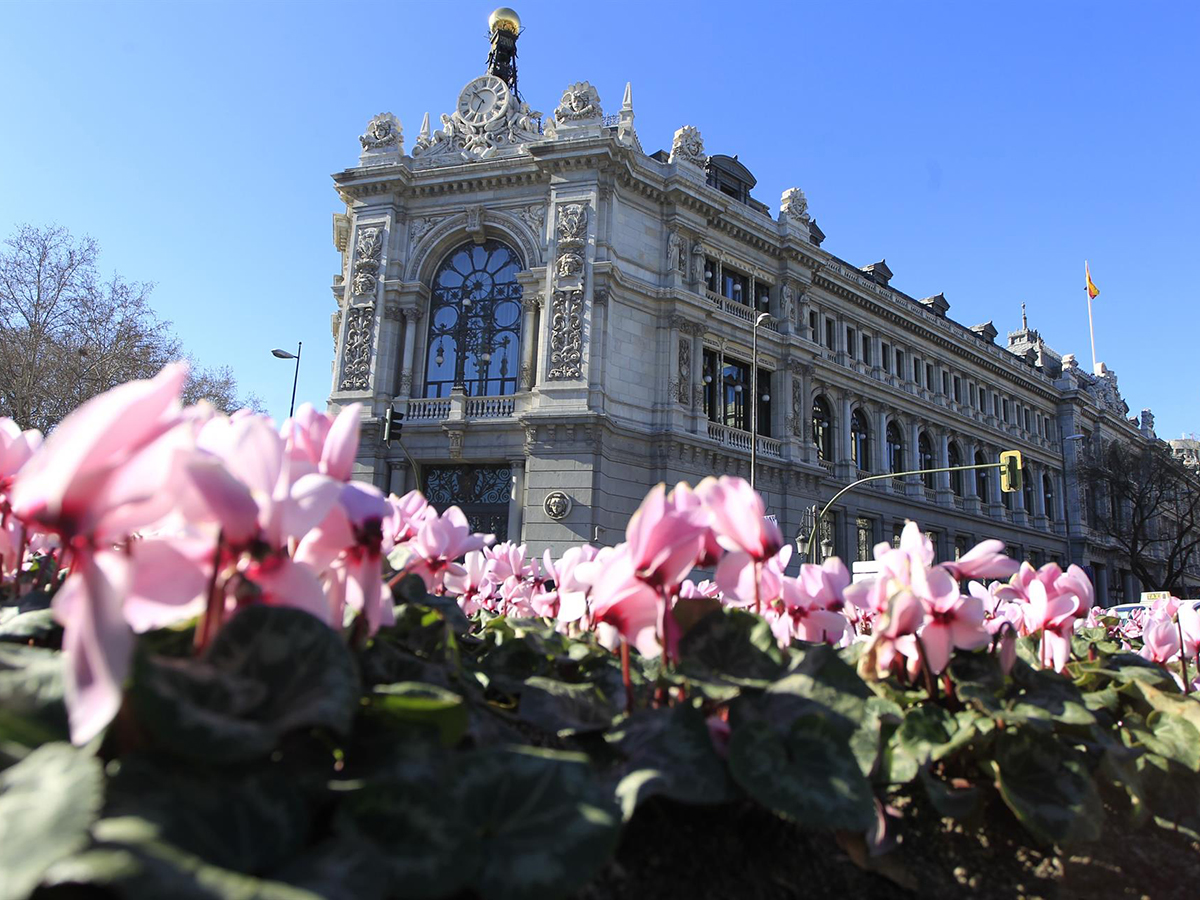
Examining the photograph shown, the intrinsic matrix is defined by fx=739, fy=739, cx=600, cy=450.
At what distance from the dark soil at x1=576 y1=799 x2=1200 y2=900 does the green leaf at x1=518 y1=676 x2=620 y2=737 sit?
0.20m

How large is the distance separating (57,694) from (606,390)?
24.4 m

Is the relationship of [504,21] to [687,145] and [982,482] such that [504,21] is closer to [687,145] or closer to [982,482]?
[687,145]

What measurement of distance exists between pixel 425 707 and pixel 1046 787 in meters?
1.34

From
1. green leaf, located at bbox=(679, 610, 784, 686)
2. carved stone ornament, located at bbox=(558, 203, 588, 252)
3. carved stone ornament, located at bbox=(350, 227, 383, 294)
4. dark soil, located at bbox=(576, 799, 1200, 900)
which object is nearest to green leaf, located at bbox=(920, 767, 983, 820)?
dark soil, located at bbox=(576, 799, 1200, 900)

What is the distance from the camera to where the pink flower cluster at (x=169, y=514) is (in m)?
0.82

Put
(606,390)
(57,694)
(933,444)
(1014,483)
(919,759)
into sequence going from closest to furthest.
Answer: (57,694) → (919,759) → (1014,483) → (606,390) → (933,444)

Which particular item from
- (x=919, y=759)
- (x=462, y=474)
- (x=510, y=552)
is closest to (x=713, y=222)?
(x=462, y=474)

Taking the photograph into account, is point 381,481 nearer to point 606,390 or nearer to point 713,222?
point 606,390

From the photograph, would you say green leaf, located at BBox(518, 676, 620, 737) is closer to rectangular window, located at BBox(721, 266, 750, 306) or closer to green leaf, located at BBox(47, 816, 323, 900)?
green leaf, located at BBox(47, 816, 323, 900)

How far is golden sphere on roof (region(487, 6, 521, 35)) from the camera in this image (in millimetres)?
34000

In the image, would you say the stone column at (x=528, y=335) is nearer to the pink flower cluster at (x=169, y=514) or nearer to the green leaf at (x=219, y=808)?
the pink flower cluster at (x=169, y=514)

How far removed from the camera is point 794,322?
31.8 metres

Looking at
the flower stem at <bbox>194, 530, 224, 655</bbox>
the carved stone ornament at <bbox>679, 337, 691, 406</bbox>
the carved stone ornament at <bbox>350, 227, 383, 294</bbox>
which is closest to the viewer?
the flower stem at <bbox>194, 530, 224, 655</bbox>

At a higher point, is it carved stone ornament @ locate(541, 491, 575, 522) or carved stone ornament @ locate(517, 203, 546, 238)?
carved stone ornament @ locate(517, 203, 546, 238)
